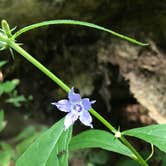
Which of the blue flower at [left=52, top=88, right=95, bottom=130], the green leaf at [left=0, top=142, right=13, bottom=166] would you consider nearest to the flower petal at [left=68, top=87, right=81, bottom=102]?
the blue flower at [left=52, top=88, right=95, bottom=130]

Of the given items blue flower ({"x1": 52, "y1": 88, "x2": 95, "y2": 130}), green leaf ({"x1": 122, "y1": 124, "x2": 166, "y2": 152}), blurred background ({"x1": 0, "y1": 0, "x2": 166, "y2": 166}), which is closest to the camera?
blue flower ({"x1": 52, "y1": 88, "x2": 95, "y2": 130})

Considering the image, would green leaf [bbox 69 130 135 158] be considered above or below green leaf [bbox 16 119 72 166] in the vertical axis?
above

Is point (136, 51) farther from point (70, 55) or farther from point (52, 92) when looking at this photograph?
point (52, 92)

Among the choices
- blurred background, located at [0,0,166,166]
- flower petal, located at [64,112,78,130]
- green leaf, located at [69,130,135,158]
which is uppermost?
blurred background, located at [0,0,166,166]

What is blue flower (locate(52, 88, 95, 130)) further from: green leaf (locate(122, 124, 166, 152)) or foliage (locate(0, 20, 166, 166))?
green leaf (locate(122, 124, 166, 152))

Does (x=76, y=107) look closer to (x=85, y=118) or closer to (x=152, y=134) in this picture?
(x=85, y=118)

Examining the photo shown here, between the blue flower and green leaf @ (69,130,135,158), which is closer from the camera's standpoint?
the blue flower

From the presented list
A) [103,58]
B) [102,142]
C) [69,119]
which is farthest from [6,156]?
[69,119]

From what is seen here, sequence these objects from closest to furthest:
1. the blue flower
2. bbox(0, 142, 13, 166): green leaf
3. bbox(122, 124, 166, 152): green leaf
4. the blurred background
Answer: the blue flower
bbox(122, 124, 166, 152): green leaf
the blurred background
bbox(0, 142, 13, 166): green leaf
